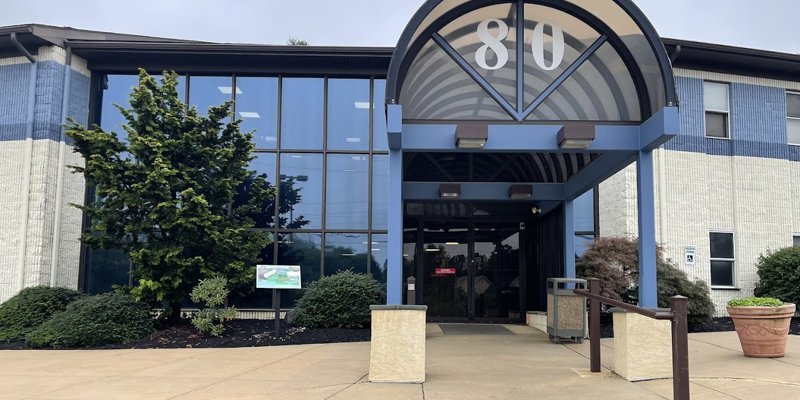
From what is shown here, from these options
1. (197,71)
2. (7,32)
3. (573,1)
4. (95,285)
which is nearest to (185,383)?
(573,1)

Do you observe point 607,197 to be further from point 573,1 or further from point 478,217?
point 573,1

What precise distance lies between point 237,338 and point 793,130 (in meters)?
14.7

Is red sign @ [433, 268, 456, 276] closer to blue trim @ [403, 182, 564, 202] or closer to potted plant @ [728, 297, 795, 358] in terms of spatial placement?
blue trim @ [403, 182, 564, 202]

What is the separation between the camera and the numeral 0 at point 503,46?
863 cm

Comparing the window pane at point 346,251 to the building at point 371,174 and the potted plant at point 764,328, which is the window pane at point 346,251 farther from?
the potted plant at point 764,328

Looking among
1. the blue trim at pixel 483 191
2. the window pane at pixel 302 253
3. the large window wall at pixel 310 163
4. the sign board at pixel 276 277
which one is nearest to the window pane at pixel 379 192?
the large window wall at pixel 310 163

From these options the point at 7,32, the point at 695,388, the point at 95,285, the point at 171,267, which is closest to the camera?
the point at 695,388

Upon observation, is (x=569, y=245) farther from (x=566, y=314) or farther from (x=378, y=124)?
(x=378, y=124)

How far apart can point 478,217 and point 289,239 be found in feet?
15.1

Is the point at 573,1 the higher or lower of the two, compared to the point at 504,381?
higher

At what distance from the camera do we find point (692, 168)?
1524 centimetres

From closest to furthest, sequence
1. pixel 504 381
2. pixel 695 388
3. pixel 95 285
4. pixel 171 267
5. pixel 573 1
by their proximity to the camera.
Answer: pixel 695 388, pixel 504 381, pixel 573 1, pixel 171 267, pixel 95 285

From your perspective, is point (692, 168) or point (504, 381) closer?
point (504, 381)

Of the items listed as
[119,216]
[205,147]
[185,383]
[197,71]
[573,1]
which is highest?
[197,71]
